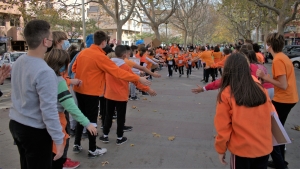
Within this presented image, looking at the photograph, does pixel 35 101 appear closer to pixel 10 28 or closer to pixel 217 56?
pixel 217 56

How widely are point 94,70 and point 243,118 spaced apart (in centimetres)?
244

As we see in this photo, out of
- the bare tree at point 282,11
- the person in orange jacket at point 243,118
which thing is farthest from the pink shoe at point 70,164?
the bare tree at point 282,11

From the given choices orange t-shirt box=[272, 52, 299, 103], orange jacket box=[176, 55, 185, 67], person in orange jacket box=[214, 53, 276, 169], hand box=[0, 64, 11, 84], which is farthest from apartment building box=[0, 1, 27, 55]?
person in orange jacket box=[214, 53, 276, 169]

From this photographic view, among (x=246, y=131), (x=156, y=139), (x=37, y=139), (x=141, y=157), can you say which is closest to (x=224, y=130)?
(x=246, y=131)

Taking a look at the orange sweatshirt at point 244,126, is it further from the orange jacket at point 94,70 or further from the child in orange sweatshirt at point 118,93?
the child in orange sweatshirt at point 118,93

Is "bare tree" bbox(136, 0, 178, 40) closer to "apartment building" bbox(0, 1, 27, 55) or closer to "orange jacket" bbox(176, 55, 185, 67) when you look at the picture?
"orange jacket" bbox(176, 55, 185, 67)

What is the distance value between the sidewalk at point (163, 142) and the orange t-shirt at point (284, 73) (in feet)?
3.56

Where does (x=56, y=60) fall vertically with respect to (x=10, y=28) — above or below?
below

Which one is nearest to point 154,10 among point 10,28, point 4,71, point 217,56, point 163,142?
point 217,56

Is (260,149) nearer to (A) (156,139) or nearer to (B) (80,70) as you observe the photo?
(B) (80,70)

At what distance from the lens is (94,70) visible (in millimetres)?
4160

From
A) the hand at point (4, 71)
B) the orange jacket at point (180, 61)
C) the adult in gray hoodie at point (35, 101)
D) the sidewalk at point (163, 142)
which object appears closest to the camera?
the adult in gray hoodie at point (35, 101)

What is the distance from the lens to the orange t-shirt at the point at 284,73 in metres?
3.83

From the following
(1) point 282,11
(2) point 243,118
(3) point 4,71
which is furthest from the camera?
(1) point 282,11
